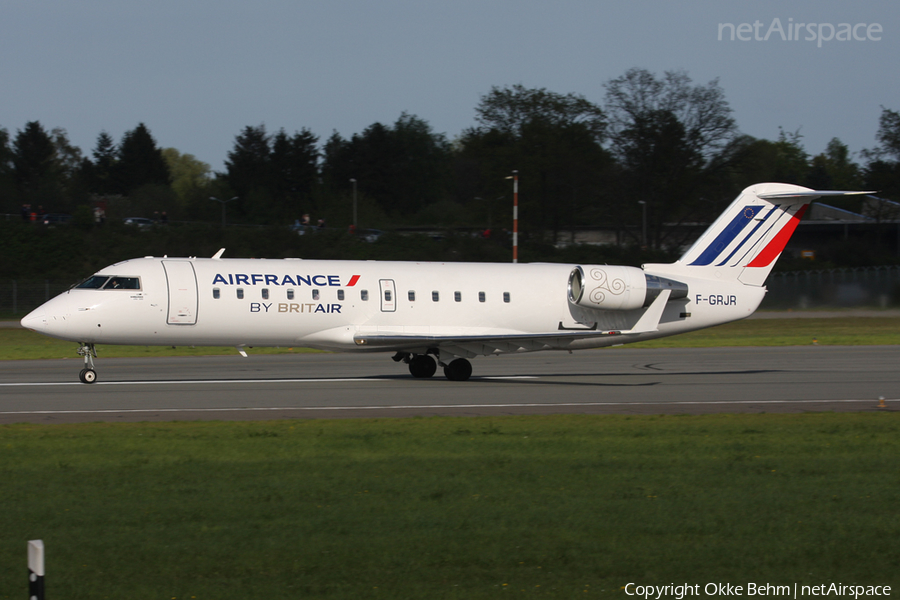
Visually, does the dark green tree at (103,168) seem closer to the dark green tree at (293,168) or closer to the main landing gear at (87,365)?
the dark green tree at (293,168)

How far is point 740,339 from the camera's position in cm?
3838

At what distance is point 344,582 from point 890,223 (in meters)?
81.9

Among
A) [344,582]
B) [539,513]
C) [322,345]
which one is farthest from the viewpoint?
[322,345]

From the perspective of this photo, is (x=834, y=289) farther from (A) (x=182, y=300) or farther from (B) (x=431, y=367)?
(A) (x=182, y=300)

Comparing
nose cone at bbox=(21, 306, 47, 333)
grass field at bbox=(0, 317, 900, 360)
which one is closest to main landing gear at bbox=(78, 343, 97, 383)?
nose cone at bbox=(21, 306, 47, 333)

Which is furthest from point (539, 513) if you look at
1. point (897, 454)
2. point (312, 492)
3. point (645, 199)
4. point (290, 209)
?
point (290, 209)

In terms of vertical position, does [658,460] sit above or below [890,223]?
below

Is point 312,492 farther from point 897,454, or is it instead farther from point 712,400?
point 712,400

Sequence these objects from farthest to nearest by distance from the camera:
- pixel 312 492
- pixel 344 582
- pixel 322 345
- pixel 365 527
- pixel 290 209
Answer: pixel 290 209 < pixel 322 345 < pixel 312 492 < pixel 365 527 < pixel 344 582

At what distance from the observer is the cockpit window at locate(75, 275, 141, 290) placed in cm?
2127

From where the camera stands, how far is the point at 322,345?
22.2m

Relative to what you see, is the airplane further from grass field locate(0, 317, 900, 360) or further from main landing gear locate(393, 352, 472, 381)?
grass field locate(0, 317, 900, 360)

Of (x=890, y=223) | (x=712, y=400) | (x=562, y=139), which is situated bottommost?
(x=712, y=400)

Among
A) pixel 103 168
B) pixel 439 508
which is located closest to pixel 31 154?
pixel 103 168
